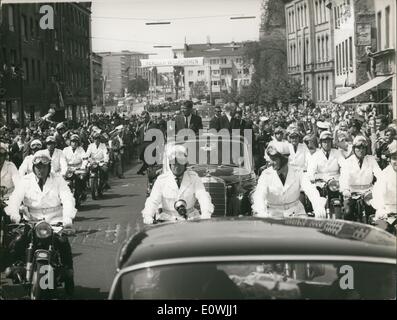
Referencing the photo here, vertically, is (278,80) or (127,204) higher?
(278,80)

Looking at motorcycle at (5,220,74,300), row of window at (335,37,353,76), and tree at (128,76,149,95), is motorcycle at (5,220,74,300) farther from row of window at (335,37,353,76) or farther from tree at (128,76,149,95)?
tree at (128,76,149,95)

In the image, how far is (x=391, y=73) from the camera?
29.1 meters

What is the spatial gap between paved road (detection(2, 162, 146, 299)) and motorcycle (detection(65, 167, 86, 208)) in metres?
0.26

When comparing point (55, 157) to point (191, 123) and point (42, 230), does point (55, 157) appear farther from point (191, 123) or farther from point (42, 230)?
point (42, 230)

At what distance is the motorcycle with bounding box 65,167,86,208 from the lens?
15780 mm

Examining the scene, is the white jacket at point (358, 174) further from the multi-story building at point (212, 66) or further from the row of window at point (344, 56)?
the row of window at point (344, 56)

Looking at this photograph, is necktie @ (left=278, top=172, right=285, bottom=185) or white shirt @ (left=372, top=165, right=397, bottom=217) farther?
white shirt @ (left=372, top=165, right=397, bottom=217)

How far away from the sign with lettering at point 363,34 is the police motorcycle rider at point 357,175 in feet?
75.5

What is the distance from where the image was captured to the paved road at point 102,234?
27.0ft

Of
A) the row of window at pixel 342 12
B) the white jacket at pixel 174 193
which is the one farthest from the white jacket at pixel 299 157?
the row of window at pixel 342 12

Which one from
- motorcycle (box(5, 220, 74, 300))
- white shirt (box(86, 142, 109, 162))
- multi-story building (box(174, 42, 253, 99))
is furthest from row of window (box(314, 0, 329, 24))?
motorcycle (box(5, 220, 74, 300))

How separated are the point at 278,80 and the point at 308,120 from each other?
32.3 feet
